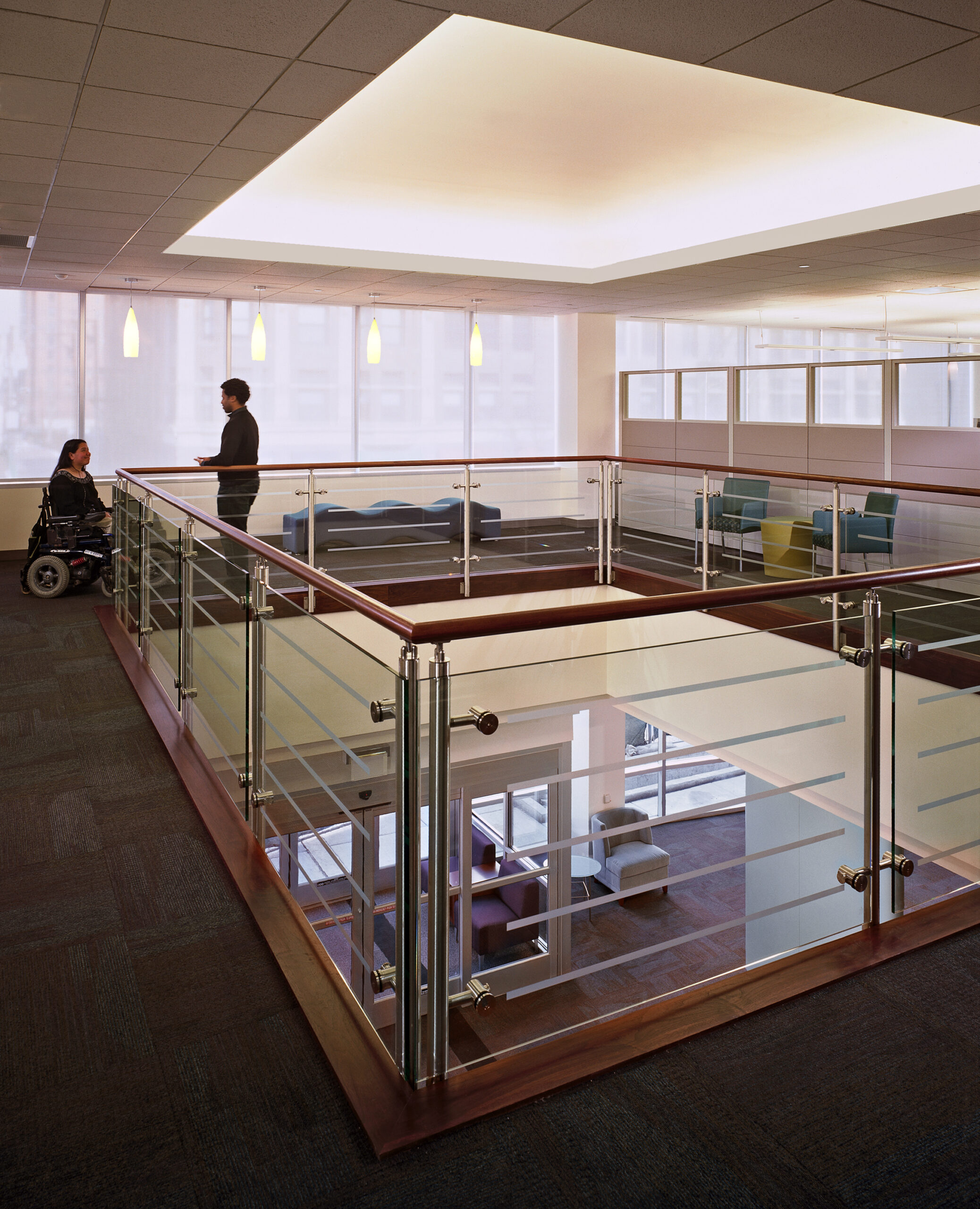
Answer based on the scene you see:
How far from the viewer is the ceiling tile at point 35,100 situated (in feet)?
11.3

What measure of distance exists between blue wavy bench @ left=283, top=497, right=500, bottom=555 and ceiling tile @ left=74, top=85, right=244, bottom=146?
2.98 metres

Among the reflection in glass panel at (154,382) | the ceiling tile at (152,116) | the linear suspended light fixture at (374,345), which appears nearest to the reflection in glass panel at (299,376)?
the reflection in glass panel at (154,382)

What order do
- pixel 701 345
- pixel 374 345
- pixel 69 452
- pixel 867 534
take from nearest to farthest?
1. pixel 867 534
2. pixel 69 452
3. pixel 374 345
4. pixel 701 345

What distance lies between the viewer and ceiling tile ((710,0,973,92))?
9.87 ft

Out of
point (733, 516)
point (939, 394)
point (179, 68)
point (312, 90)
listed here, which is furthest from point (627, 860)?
point (179, 68)

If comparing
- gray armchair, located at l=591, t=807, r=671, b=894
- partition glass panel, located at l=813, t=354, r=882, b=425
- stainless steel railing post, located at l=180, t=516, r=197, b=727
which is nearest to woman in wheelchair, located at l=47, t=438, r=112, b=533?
stainless steel railing post, located at l=180, t=516, r=197, b=727

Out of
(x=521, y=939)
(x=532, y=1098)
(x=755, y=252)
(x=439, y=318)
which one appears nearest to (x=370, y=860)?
(x=532, y=1098)

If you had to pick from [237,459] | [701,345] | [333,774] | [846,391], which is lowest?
[333,774]

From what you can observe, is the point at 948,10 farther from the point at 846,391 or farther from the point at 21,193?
the point at 846,391

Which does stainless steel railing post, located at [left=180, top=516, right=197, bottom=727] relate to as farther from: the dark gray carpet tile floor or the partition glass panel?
Answer: the partition glass panel

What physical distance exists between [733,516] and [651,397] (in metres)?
5.23

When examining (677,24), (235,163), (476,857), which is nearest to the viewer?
(476,857)

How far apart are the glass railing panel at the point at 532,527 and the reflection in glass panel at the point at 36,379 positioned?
4013mm

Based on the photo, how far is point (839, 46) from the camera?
10.6 ft
